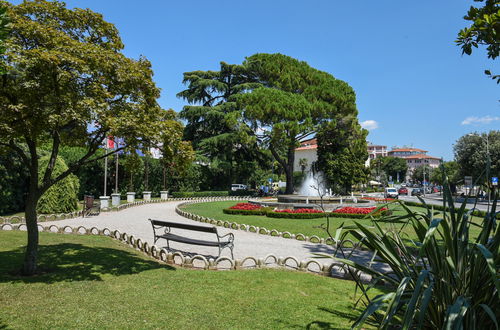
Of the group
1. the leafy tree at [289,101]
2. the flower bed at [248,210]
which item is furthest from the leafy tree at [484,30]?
the leafy tree at [289,101]

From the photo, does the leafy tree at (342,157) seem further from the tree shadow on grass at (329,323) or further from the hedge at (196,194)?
the tree shadow on grass at (329,323)

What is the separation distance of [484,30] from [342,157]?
32.6 metres

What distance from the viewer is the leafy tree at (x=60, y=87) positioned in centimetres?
576

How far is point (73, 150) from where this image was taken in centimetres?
2564

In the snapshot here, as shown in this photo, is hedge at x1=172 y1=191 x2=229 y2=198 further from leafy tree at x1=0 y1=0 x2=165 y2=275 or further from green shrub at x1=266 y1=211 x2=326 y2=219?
leafy tree at x1=0 y1=0 x2=165 y2=275

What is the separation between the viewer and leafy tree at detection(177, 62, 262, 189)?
33688 millimetres

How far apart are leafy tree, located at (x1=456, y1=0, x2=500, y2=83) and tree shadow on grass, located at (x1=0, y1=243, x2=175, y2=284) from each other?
23.1 ft

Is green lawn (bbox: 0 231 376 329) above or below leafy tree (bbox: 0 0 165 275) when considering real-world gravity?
below

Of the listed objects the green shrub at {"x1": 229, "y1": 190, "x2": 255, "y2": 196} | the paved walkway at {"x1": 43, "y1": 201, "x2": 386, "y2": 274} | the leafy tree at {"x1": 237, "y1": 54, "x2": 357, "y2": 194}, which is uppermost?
the leafy tree at {"x1": 237, "y1": 54, "x2": 357, "y2": 194}

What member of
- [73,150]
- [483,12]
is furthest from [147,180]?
[483,12]

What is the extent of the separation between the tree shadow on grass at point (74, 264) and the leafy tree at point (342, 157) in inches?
1173

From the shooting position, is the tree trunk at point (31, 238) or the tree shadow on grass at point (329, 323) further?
the tree trunk at point (31, 238)

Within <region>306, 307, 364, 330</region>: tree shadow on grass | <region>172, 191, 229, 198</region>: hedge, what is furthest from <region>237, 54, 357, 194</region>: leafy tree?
<region>306, 307, 364, 330</region>: tree shadow on grass

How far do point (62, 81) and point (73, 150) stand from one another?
22.1m
